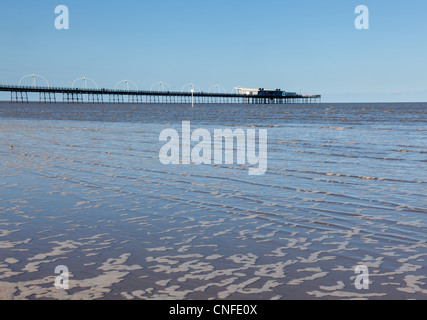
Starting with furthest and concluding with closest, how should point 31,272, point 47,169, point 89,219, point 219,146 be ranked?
point 219,146 → point 47,169 → point 89,219 → point 31,272

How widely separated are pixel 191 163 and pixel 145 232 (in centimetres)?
742

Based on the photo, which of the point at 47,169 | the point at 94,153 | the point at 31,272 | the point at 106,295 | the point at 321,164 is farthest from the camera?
the point at 94,153

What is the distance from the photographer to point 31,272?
16.2 ft

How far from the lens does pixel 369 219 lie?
7.20m

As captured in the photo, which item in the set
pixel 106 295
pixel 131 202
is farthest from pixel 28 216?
pixel 106 295

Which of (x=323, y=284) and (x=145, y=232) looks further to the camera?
(x=145, y=232)

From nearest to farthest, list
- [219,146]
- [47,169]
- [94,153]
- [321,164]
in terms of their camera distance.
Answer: [47,169] → [321,164] → [94,153] → [219,146]

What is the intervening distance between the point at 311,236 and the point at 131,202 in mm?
3556

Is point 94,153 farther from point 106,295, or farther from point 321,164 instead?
point 106,295

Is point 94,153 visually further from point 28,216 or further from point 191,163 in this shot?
point 28,216

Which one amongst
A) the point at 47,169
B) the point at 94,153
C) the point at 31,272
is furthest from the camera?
the point at 94,153

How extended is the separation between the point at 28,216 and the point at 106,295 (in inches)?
140

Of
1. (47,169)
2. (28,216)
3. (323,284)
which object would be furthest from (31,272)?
(47,169)

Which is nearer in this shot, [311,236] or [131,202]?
[311,236]
